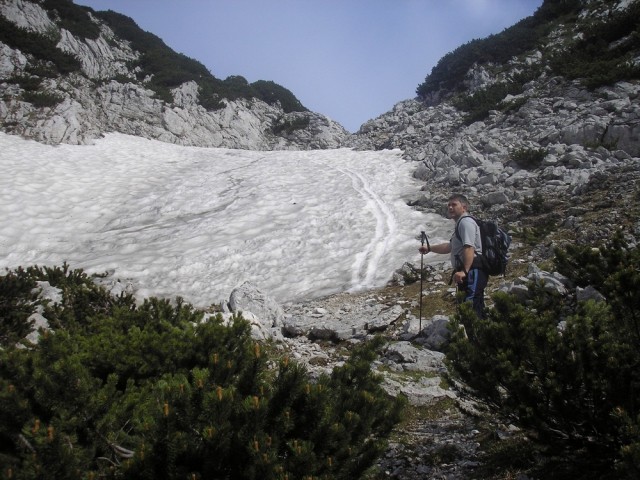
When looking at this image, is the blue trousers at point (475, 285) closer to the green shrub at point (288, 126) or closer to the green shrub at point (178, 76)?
the green shrub at point (178, 76)

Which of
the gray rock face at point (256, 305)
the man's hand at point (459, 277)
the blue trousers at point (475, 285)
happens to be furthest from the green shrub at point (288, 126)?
the man's hand at point (459, 277)

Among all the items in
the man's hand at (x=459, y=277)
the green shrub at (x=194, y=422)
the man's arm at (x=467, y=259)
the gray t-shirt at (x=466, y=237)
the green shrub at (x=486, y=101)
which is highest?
the green shrub at (x=486, y=101)

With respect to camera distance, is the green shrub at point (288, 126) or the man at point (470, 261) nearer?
the man at point (470, 261)

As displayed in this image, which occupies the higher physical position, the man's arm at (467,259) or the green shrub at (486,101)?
the green shrub at (486,101)

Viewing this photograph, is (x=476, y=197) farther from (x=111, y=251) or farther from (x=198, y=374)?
(x=198, y=374)

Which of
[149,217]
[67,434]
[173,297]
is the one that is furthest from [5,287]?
[149,217]

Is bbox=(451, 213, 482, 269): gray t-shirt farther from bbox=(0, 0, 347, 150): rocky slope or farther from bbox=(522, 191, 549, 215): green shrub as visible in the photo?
bbox=(0, 0, 347, 150): rocky slope

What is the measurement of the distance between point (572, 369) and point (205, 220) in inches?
663

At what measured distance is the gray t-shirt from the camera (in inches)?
249

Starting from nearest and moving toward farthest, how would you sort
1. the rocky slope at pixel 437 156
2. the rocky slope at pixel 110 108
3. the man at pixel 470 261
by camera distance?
the rocky slope at pixel 437 156, the man at pixel 470 261, the rocky slope at pixel 110 108

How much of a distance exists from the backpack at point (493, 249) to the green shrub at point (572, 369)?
287 cm

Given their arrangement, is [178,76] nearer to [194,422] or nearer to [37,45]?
[37,45]

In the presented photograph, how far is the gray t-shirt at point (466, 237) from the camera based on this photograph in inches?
249

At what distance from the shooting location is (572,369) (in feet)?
10.1
